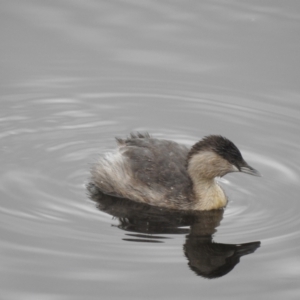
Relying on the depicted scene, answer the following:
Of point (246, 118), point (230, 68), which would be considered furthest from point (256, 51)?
point (246, 118)

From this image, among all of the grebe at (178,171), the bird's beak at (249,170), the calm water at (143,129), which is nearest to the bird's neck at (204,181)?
the grebe at (178,171)

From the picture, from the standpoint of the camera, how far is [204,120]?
11.3 metres

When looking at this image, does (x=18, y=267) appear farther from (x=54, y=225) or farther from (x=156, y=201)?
(x=156, y=201)

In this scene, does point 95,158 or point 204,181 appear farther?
point 95,158

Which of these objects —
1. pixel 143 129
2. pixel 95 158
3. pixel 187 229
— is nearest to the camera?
pixel 187 229

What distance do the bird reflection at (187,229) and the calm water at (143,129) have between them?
0.02 m

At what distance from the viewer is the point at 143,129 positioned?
11.0m

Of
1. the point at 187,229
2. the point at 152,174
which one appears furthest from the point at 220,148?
the point at 187,229

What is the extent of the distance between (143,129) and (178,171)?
1521 millimetres

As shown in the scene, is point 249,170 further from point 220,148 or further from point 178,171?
point 178,171

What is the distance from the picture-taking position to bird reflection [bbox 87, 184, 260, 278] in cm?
840

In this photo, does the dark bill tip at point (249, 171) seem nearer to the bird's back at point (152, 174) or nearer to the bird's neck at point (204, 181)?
the bird's neck at point (204, 181)

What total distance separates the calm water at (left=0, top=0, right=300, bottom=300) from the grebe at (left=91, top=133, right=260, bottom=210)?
8.0 inches

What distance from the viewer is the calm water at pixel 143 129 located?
802cm
